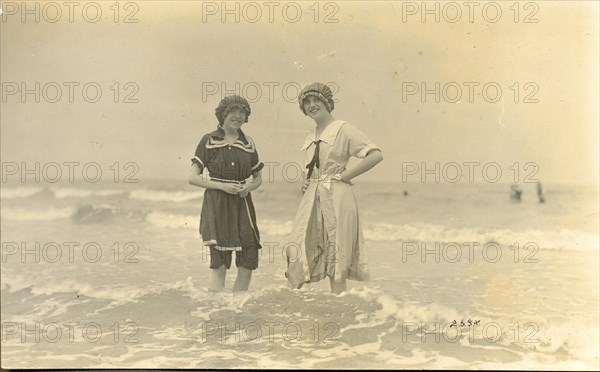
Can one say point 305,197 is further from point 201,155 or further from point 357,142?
point 201,155

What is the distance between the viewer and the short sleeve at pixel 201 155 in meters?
1.54

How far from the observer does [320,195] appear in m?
1.53

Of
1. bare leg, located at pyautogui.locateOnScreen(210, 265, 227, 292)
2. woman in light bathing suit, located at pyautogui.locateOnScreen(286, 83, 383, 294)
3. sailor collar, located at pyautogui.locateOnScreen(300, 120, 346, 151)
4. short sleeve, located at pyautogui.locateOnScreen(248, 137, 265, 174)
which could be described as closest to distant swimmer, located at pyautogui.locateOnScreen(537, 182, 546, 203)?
woman in light bathing suit, located at pyautogui.locateOnScreen(286, 83, 383, 294)

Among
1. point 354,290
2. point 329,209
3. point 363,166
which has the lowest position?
point 354,290

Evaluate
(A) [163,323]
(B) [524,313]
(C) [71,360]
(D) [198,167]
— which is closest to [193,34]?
(D) [198,167]

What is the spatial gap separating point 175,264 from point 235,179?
1.04 feet

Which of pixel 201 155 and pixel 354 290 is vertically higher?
pixel 201 155

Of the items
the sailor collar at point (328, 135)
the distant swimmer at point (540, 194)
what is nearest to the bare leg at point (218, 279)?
the sailor collar at point (328, 135)

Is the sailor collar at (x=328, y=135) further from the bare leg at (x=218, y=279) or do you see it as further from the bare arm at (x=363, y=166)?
the bare leg at (x=218, y=279)

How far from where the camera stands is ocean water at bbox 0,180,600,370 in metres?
1.52

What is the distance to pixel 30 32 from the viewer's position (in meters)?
1.57

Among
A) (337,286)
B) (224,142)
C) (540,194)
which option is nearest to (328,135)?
(224,142)

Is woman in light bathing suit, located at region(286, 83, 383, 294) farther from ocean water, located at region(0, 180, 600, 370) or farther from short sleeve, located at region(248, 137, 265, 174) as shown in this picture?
short sleeve, located at region(248, 137, 265, 174)

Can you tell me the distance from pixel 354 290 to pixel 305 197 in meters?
0.31
